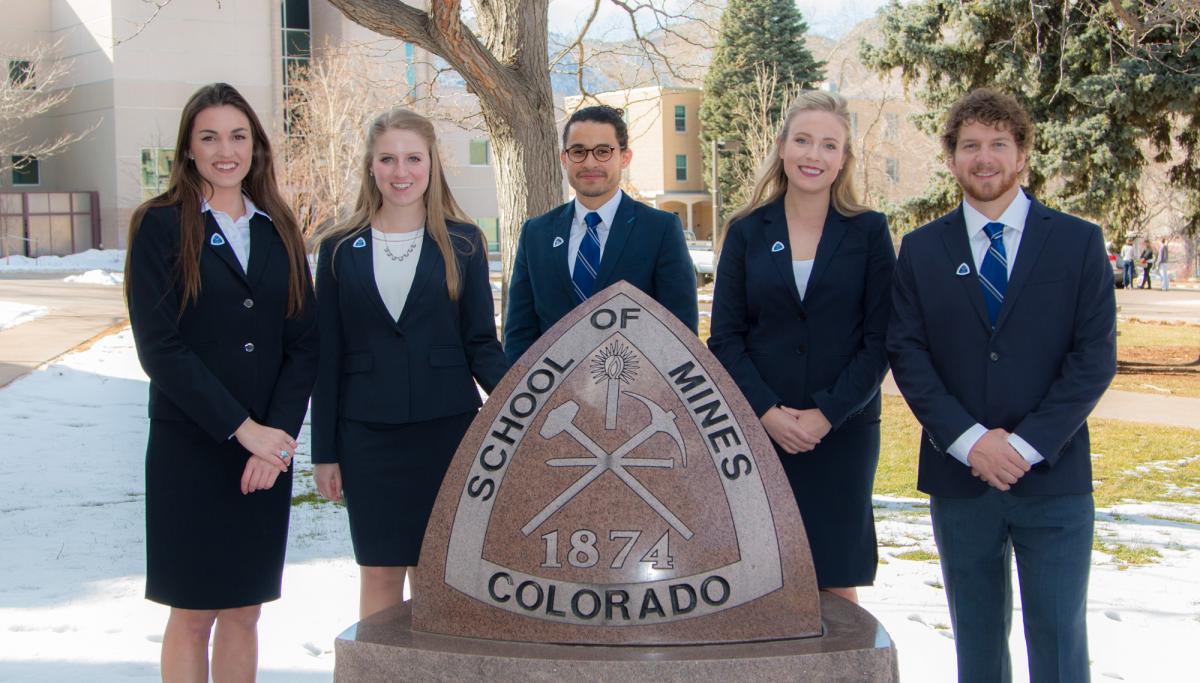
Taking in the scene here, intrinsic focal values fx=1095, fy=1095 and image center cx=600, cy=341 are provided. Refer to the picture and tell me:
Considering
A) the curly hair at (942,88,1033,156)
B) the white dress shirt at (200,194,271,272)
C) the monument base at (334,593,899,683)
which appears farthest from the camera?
the white dress shirt at (200,194,271,272)

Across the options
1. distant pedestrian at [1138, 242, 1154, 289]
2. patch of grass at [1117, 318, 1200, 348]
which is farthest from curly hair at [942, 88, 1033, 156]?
distant pedestrian at [1138, 242, 1154, 289]

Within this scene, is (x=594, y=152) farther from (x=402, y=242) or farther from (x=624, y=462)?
(x=624, y=462)

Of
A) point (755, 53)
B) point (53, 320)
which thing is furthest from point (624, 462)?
point (755, 53)

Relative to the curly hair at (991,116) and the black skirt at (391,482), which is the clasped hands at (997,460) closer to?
the curly hair at (991,116)

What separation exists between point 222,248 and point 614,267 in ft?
4.19

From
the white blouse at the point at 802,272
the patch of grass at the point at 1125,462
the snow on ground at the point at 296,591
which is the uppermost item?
the white blouse at the point at 802,272

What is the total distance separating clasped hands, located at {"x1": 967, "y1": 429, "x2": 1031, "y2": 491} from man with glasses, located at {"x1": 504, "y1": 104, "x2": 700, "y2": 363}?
102cm

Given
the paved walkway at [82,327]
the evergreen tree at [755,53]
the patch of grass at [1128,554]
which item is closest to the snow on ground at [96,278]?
the paved walkway at [82,327]

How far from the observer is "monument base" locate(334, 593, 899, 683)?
2891 mm

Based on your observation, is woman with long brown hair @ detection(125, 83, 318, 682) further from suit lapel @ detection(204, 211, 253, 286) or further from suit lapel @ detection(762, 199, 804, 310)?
suit lapel @ detection(762, 199, 804, 310)

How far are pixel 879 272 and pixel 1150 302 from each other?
3051 centimetres

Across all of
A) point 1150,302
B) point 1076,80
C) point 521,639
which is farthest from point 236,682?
point 1150,302

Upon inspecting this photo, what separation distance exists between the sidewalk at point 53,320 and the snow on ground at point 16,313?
0.16 m

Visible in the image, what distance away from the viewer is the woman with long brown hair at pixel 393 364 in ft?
12.1
